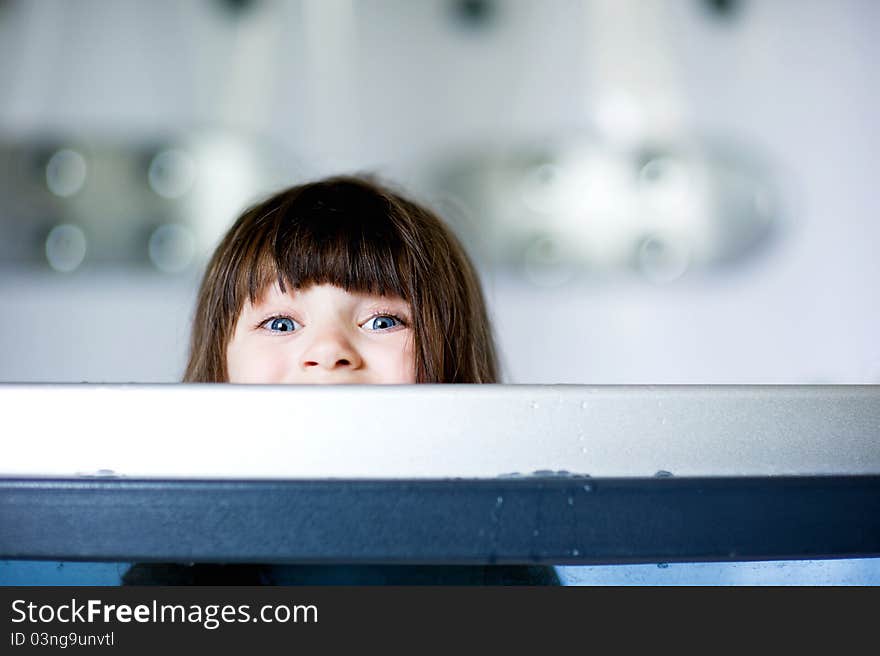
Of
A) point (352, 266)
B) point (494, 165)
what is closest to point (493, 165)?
point (494, 165)

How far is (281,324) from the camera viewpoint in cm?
64

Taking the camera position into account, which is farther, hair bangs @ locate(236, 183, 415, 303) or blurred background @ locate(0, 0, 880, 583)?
blurred background @ locate(0, 0, 880, 583)

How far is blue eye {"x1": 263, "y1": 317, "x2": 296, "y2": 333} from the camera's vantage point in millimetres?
632

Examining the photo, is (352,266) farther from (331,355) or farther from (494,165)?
(494,165)

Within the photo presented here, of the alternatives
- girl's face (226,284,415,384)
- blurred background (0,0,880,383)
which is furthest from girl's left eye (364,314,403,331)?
blurred background (0,0,880,383)

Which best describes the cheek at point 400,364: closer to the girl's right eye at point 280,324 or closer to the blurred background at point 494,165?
the girl's right eye at point 280,324

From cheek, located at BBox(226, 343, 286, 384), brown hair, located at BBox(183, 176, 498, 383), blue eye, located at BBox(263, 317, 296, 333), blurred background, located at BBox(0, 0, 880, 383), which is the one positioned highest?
blurred background, located at BBox(0, 0, 880, 383)

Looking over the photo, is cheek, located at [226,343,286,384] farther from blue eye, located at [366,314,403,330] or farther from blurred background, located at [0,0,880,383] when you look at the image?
blurred background, located at [0,0,880,383]

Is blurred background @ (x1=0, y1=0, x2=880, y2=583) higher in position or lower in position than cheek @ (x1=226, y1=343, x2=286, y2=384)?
higher

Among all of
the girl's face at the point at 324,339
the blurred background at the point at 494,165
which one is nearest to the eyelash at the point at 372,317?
the girl's face at the point at 324,339

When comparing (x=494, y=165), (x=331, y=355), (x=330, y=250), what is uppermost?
(x=494, y=165)

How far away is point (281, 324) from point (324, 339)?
0.06 metres

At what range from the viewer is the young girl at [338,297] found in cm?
61

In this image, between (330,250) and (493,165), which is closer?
(330,250)
